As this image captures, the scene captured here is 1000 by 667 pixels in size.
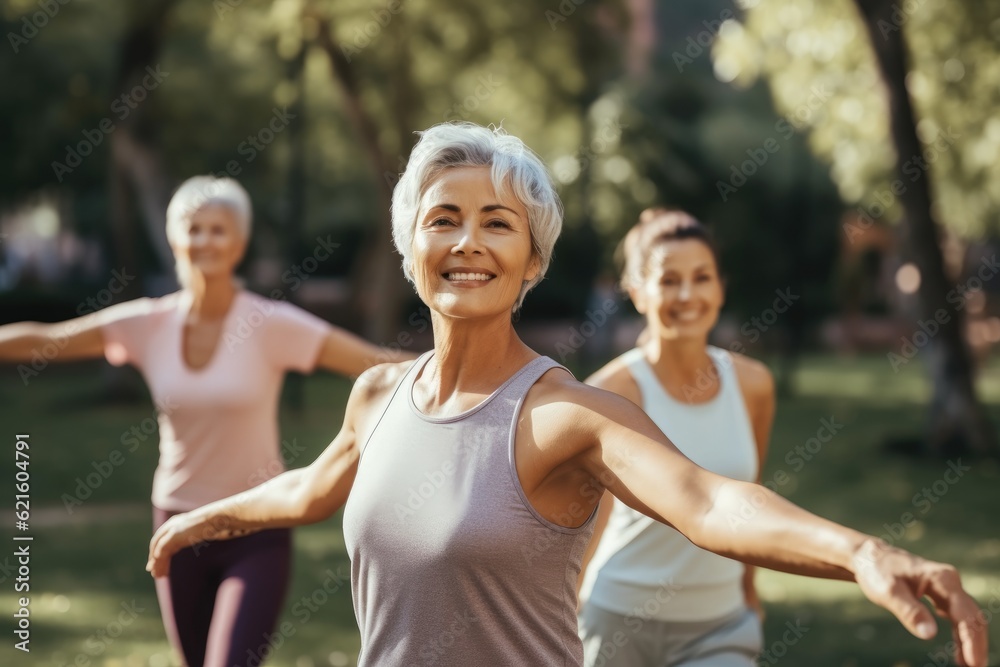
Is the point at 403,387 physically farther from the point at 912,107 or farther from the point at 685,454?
the point at 912,107

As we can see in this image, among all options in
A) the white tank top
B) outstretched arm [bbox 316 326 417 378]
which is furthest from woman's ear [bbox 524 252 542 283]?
outstretched arm [bbox 316 326 417 378]

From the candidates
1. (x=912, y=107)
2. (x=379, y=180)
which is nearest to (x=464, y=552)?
(x=912, y=107)

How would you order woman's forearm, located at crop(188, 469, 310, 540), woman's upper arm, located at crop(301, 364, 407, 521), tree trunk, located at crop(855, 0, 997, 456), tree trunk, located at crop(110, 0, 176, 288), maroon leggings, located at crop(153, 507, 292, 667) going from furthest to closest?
tree trunk, located at crop(110, 0, 176, 288) < tree trunk, located at crop(855, 0, 997, 456) < maroon leggings, located at crop(153, 507, 292, 667) < woman's forearm, located at crop(188, 469, 310, 540) < woman's upper arm, located at crop(301, 364, 407, 521)

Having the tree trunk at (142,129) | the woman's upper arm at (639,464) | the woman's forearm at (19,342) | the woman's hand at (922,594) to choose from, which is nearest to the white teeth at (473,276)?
the woman's upper arm at (639,464)

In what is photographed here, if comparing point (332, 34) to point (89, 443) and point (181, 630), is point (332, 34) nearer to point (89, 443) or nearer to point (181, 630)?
point (89, 443)

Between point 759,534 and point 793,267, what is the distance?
22238 millimetres

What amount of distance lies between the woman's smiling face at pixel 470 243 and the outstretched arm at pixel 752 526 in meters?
0.30

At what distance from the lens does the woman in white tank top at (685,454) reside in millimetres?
3945

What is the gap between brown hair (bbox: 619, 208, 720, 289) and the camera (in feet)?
14.5

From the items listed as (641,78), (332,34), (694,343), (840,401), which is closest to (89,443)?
(332,34)

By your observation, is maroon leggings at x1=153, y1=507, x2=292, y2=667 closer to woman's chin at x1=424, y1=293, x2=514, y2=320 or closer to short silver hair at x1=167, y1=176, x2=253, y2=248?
short silver hair at x1=167, y1=176, x2=253, y2=248

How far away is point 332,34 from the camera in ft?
55.8

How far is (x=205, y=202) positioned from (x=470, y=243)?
274cm

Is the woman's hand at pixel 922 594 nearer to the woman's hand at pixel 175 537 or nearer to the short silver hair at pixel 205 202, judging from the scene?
the woman's hand at pixel 175 537
